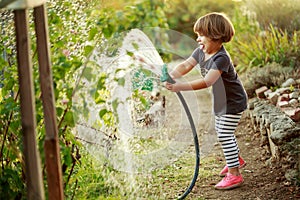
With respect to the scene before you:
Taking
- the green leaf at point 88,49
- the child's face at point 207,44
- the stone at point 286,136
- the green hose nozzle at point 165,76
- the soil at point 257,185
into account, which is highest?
the child's face at point 207,44

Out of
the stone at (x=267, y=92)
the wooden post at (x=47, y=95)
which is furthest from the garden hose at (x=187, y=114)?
the stone at (x=267, y=92)

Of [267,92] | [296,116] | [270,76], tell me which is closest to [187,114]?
[296,116]

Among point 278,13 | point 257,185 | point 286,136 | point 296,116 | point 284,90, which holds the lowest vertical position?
point 257,185

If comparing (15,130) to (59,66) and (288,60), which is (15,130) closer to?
(59,66)

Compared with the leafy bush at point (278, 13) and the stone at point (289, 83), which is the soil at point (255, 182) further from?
the leafy bush at point (278, 13)

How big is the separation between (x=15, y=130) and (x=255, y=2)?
4779 mm

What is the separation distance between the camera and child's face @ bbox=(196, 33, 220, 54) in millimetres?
4012

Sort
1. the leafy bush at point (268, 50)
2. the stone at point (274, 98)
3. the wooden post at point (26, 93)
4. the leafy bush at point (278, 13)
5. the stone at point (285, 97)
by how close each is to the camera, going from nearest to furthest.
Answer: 1. the wooden post at point (26, 93)
2. the stone at point (285, 97)
3. the stone at point (274, 98)
4. the leafy bush at point (268, 50)
5. the leafy bush at point (278, 13)

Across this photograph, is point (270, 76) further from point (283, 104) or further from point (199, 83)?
point (199, 83)

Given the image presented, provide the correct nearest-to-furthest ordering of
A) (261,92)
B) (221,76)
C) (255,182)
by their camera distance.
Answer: (221,76) → (255,182) → (261,92)

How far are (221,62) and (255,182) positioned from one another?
0.87m

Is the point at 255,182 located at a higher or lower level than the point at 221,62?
lower

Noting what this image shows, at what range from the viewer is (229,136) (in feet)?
13.6

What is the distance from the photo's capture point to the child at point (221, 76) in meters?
3.94
